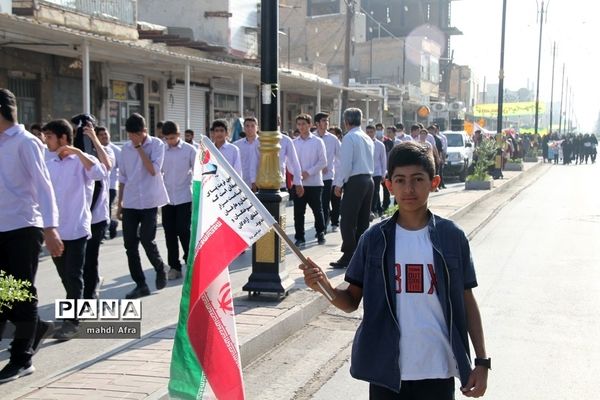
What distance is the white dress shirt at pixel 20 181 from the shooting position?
5336mm

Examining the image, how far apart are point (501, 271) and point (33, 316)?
6.53 m

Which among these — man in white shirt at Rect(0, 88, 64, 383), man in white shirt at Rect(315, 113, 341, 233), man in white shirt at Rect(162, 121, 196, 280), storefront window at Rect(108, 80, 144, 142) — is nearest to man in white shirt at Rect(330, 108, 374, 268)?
man in white shirt at Rect(162, 121, 196, 280)

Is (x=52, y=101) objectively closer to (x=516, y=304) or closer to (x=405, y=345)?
(x=516, y=304)

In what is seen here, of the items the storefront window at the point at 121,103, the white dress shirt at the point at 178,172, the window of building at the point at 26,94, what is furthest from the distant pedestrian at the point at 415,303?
the storefront window at the point at 121,103

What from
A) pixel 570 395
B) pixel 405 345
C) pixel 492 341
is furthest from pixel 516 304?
pixel 405 345

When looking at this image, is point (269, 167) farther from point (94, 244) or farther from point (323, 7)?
point (323, 7)

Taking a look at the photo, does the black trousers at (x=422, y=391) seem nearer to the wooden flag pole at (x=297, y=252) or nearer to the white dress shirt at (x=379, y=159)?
the wooden flag pole at (x=297, y=252)

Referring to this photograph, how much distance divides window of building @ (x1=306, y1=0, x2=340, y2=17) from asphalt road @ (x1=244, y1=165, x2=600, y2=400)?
52806 mm

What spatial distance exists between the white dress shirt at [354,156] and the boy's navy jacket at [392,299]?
630 cm

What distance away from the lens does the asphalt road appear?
552 centimetres

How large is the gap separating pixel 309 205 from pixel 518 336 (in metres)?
5.48

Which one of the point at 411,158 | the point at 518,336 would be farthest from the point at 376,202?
the point at 411,158

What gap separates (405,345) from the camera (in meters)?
3.13

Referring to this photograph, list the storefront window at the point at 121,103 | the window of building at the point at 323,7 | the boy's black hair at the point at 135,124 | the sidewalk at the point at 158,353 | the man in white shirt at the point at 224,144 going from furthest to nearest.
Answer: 1. the window of building at the point at 323,7
2. the storefront window at the point at 121,103
3. the man in white shirt at the point at 224,144
4. the boy's black hair at the point at 135,124
5. the sidewalk at the point at 158,353
